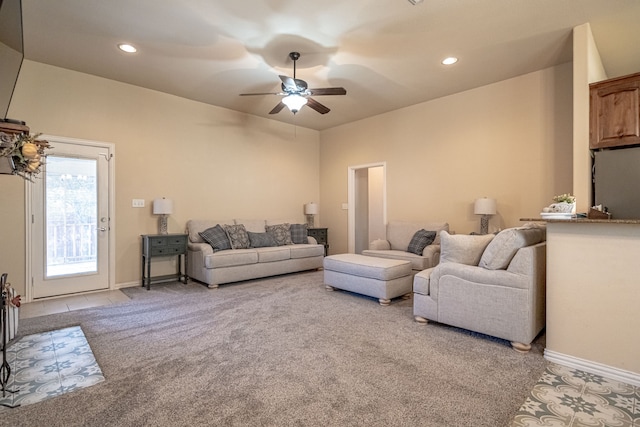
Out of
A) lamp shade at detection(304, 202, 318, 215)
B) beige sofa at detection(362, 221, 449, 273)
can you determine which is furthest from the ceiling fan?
lamp shade at detection(304, 202, 318, 215)

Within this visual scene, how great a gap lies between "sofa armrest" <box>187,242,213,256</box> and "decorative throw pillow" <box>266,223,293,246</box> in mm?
1319

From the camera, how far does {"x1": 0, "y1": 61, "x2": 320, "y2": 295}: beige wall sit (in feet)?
13.0

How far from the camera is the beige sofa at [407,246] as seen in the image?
4654 mm

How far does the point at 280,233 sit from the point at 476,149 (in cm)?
366

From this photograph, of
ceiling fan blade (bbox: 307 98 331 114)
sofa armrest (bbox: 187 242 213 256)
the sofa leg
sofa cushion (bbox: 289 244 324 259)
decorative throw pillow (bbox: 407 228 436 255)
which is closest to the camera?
the sofa leg

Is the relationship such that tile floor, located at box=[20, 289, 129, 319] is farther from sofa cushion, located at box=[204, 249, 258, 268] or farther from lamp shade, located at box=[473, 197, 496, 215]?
lamp shade, located at box=[473, 197, 496, 215]

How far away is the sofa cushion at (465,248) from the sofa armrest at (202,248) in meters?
3.35

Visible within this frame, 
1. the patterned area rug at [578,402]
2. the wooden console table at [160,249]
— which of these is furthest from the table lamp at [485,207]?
the wooden console table at [160,249]

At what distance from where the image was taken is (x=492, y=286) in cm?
270

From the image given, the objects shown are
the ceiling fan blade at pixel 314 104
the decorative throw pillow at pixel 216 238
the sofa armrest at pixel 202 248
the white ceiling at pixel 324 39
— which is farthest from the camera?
the decorative throw pillow at pixel 216 238

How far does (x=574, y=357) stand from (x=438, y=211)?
3.22m

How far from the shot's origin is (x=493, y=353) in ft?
8.31

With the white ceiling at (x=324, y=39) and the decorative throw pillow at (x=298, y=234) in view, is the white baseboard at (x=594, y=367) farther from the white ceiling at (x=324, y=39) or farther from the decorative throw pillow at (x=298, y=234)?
the decorative throw pillow at (x=298, y=234)

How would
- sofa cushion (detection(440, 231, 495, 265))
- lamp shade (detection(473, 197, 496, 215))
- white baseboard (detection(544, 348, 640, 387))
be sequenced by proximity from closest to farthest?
1. white baseboard (detection(544, 348, 640, 387))
2. sofa cushion (detection(440, 231, 495, 265))
3. lamp shade (detection(473, 197, 496, 215))
